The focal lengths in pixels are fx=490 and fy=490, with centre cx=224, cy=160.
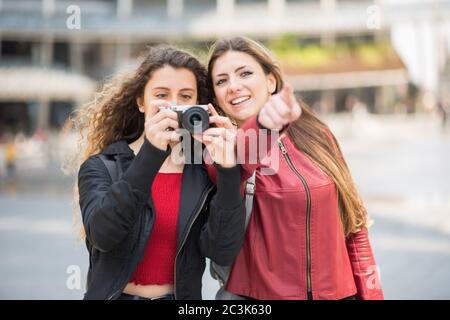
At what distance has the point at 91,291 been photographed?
1.87m

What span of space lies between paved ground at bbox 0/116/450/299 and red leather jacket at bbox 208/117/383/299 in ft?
6.95

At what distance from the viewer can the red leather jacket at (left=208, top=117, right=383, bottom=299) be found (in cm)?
199

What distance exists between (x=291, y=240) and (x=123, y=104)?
991 millimetres

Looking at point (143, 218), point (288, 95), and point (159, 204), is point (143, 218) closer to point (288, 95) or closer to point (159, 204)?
point (159, 204)

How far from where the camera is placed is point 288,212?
199 centimetres

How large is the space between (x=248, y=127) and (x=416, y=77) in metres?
30.3

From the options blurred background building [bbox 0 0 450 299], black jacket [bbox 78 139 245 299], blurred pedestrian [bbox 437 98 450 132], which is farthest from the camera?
blurred background building [bbox 0 0 450 299]

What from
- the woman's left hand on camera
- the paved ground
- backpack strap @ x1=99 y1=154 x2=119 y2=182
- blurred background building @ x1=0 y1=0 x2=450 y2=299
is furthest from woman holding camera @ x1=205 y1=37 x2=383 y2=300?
blurred background building @ x1=0 y1=0 x2=450 y2=299

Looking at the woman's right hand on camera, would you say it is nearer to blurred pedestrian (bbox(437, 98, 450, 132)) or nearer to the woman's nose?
the woman's nose

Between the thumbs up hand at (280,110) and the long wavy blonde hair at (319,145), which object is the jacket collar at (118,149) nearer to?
the long wavy blonde hair at (319,145)

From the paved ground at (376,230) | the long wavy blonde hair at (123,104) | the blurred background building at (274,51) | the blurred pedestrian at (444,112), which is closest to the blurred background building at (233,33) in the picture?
the blurred background building at (274,51)

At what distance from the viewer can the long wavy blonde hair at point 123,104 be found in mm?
2047

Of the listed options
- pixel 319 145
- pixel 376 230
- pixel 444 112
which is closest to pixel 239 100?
pixel 319 145

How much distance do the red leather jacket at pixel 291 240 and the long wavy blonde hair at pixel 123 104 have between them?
17.8 inches
